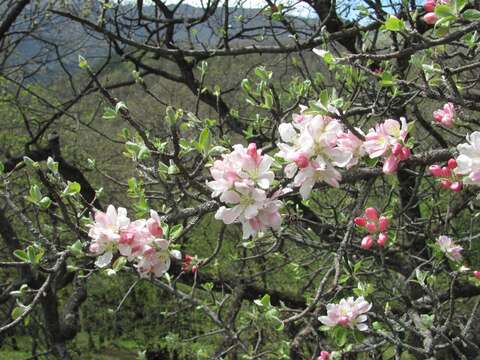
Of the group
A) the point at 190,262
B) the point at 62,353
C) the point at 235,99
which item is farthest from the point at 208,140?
the point at 235,99

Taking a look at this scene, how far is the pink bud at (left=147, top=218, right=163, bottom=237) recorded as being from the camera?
4.90 feet

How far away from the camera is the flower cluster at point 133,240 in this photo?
4.93 feet

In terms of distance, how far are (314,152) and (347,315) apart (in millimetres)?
800

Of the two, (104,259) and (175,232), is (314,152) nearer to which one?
(175,232)

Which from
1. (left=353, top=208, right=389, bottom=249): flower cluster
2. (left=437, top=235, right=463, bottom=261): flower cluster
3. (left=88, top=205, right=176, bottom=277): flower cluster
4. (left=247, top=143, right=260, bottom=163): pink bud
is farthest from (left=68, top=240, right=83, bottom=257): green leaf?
(left=437, top=235, right=463, bottom=261): flower cluster

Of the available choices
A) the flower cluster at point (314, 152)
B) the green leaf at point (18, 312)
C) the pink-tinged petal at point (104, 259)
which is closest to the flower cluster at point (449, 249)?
the flower cluster at point (314, 152)

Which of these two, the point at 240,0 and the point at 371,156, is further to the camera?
the point at 240,0

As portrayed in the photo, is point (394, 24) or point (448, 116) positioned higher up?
point (394, 24)

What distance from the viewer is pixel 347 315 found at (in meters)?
1.88

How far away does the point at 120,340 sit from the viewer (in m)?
12.7

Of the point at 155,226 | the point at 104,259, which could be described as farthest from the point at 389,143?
the point at 104,259

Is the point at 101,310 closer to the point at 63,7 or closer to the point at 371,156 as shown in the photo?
the point at 63,7

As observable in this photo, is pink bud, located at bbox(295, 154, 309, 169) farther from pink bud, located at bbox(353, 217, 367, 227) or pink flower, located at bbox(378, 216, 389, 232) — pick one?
pink flower, located at bbox(378, 216, 389, 232)

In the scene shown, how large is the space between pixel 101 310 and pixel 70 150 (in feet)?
16.2
